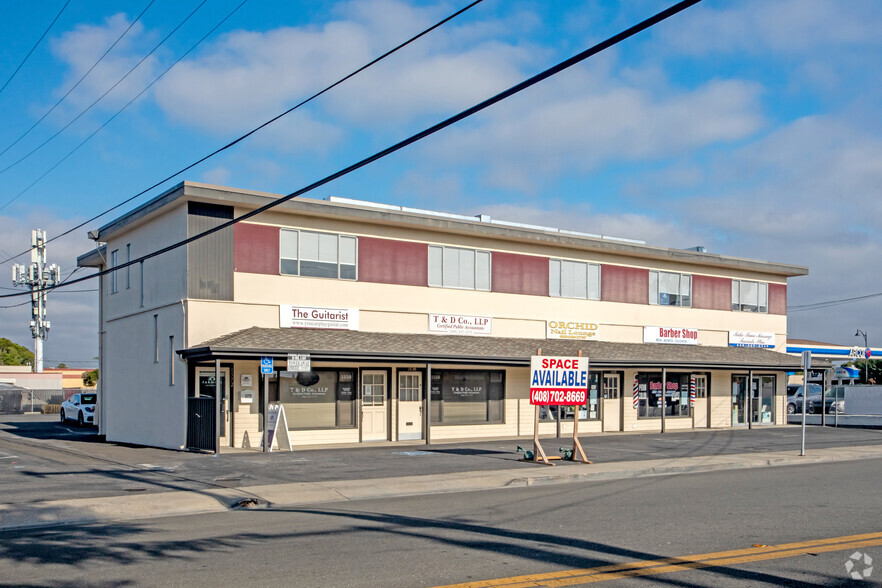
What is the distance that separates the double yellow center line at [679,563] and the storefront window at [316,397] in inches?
676

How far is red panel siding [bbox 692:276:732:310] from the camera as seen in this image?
1371 inches

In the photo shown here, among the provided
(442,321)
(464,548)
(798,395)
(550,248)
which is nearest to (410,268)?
(442,321)

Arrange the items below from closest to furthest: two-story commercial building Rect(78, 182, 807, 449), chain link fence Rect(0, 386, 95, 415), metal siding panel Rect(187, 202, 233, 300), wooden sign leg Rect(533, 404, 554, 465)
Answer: wooden sign leg Rect(533, 404, 554, 465) < metal siding panel Rect(187, 202, 233, 300) < two-story commercial building Rect(78, 182, 807, 449) < chain link fence Rect(0, 386, 95, 415)

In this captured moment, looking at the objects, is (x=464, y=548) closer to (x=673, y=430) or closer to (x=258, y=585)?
(x=258, y=585)

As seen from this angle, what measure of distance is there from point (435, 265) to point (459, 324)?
86.4 inches

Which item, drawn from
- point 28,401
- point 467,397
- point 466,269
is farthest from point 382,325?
point 28,401

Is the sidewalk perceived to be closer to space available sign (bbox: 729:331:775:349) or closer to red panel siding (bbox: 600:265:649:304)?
red panel siding (bbox: 600:265:649:304)

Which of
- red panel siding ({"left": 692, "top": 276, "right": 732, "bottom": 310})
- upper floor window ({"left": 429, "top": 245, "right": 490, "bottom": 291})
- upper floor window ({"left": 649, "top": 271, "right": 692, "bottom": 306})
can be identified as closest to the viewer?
upper floor window ({"left": 429, "top": 245, "right": 490, "bottom": 291})

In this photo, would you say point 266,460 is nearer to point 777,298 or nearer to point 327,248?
point 327,248

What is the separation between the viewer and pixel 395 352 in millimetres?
24391

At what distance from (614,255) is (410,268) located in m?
9.13

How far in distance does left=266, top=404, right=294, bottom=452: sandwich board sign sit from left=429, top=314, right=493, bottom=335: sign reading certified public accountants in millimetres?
6674

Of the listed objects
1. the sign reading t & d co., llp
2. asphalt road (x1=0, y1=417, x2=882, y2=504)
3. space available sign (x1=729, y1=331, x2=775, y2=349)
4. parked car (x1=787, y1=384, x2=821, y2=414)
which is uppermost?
space available sign (x1=729, y1=331, x2=775, y2=349)

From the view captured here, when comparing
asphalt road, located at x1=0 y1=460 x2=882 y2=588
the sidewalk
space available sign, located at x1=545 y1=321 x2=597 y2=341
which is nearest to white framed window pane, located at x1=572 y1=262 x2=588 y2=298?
space available sign, located at x1=545 y1=321 x2=597 y2=341
